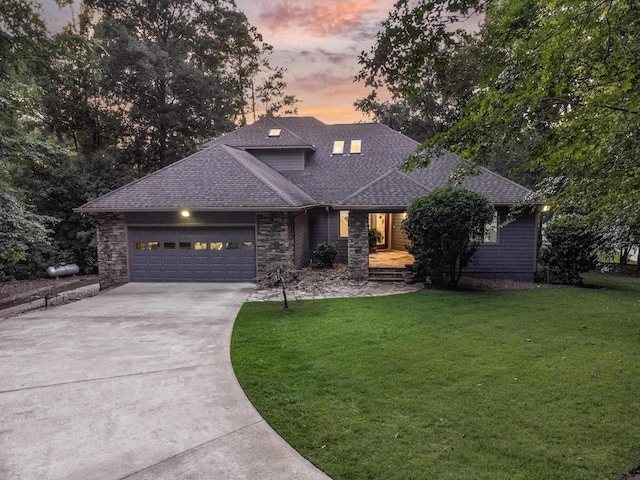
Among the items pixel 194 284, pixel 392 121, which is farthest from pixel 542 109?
pixel 392 121

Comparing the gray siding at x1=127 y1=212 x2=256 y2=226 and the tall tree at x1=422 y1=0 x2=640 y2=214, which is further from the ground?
the tall tree at x1=422 y1=0 x2=640 y2=214

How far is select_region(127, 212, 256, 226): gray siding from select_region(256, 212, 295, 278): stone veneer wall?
0.42 meters

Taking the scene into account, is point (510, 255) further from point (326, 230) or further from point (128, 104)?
point (128, 104)

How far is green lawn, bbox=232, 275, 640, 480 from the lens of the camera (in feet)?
12.4

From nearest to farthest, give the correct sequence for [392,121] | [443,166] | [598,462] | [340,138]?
[598,462] → [443,166] → [340,138] → [392,121]

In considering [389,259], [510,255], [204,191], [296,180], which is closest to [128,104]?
[296,180]

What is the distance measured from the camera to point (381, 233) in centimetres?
1858

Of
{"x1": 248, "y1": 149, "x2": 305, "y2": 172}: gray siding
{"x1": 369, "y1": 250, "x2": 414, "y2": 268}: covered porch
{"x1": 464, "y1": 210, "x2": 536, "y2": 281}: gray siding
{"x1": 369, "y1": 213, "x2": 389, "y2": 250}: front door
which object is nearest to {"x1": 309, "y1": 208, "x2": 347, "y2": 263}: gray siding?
{"x1": 369, "y1": 250, "x2": 414, "y2": 268}: covered porch

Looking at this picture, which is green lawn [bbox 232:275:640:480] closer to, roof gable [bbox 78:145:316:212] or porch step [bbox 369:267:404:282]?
porch step [bbox 369:267:404:282]

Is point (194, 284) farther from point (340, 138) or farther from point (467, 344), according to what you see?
point (340, 138)

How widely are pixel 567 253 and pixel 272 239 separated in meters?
9.58

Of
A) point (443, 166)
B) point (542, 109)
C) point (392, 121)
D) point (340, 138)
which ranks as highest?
point (392, 121)

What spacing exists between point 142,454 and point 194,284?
9489mm

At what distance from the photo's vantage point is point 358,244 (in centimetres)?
1304
